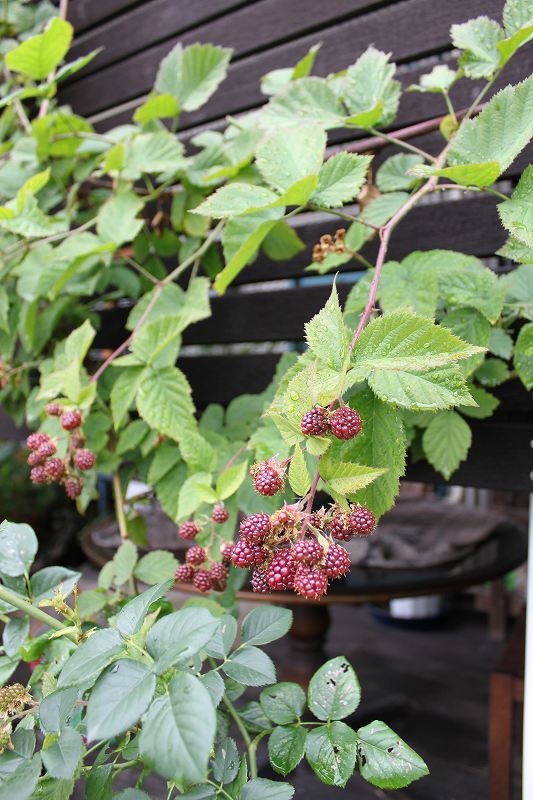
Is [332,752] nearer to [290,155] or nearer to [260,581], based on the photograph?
[260,581]

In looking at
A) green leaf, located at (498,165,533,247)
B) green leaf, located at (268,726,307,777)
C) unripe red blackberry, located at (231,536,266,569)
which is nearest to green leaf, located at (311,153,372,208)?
green leaf, located at (498,165,533,247)

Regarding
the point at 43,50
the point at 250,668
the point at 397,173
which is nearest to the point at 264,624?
the point at 250,668

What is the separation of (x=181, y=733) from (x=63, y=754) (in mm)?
120

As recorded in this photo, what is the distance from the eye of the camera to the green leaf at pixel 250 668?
0.47 m

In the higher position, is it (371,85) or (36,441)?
(371,85)

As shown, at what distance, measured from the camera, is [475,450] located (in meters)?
0.85

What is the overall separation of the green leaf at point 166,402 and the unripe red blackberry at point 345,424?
39 centimetres

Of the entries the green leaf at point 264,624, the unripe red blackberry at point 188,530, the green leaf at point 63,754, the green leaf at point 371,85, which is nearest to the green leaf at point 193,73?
the green leaf at point 371,85

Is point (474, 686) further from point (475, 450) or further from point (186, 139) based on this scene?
point (186, 139)

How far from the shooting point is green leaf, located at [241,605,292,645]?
517 millimetres

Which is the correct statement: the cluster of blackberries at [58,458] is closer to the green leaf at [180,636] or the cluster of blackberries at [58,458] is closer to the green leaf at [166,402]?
the green leaf at [166,402]

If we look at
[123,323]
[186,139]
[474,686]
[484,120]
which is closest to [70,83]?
[186,139]

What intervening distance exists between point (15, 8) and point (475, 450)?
4.52 ft

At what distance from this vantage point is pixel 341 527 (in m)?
0.41
